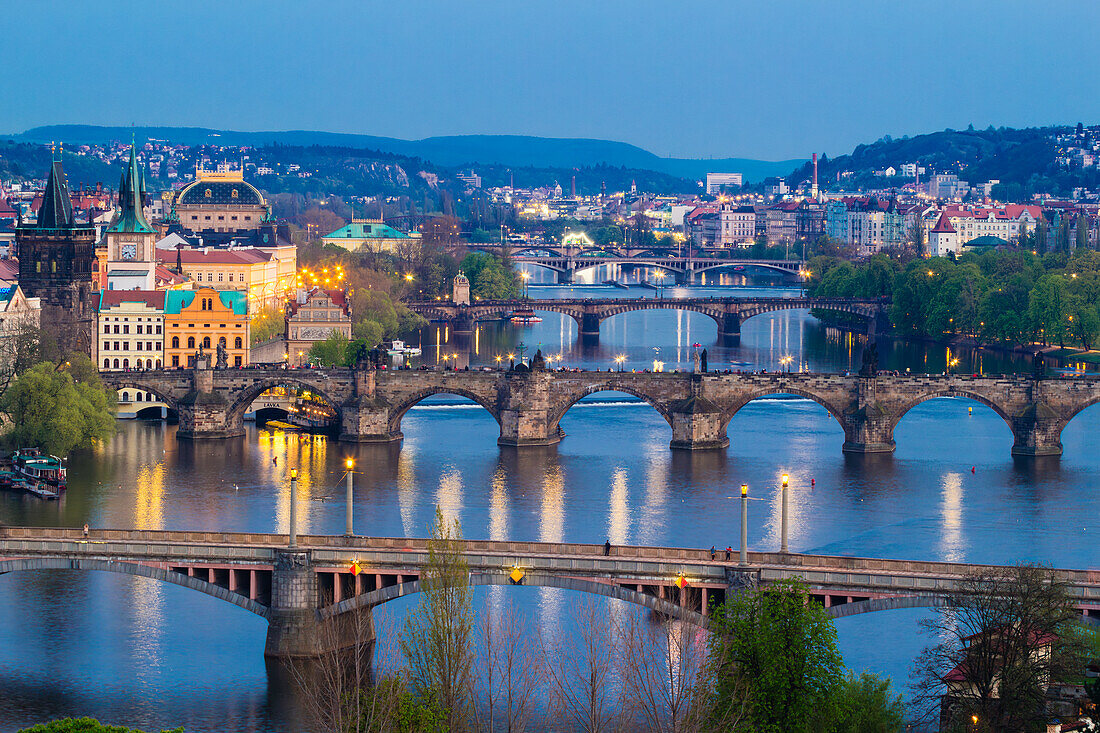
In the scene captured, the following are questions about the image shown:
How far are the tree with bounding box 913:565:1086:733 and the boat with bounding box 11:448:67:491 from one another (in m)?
36.2

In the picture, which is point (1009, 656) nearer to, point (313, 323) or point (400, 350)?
point (313, 323)

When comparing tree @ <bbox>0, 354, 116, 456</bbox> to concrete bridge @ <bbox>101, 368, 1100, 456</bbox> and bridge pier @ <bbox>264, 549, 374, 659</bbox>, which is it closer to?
concrete bridge @ <bbox>101, 368, 1100, 456</bbox>

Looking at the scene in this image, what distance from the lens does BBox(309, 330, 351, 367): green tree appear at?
87188 millimetres

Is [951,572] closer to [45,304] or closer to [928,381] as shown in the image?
[928,381]

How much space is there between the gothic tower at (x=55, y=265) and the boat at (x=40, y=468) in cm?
1654

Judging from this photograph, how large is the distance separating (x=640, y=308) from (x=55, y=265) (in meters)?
51.8

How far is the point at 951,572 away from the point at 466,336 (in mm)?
82742

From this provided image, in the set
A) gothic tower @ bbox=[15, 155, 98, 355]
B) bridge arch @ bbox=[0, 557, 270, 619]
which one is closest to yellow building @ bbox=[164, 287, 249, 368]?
gothic tower @ bbox=[15, 155, 98, 355]

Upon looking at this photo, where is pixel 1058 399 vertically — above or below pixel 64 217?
below

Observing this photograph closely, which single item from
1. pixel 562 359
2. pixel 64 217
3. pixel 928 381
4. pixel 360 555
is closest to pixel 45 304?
pixel 64 217

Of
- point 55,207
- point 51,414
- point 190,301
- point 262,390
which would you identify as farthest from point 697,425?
point 55,207

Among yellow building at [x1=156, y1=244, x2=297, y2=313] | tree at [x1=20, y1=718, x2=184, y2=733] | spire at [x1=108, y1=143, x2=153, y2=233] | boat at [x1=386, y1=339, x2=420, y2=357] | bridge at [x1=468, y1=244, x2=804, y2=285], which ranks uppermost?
spire at [x1=108, y1=143, x2=153, y2=233]

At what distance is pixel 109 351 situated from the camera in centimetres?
8606

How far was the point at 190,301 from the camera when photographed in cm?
8769
